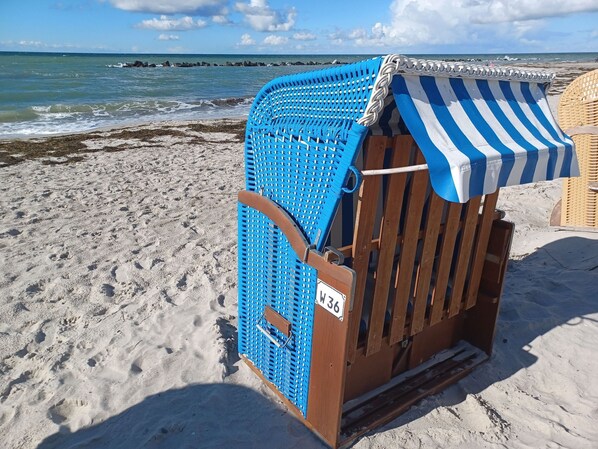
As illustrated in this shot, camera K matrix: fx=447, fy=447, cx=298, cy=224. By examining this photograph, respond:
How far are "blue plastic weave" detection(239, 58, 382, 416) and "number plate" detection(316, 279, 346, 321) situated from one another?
0.06m

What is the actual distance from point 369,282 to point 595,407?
66.3 inches

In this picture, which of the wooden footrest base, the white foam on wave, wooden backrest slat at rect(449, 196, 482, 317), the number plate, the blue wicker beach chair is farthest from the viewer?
the white foam on wave

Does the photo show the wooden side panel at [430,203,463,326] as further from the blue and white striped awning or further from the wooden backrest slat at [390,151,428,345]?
the blue and white striped awning

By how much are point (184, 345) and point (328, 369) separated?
5.06 ft

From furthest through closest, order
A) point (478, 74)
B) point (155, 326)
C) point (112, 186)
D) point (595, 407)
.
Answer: point (112, 186), point (155, 326), point (595, 407), point (478, 74)

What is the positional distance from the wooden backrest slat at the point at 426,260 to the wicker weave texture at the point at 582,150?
143 inches

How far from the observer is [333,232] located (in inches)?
108

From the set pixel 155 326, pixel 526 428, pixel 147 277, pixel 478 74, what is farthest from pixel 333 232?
pixel 147 277

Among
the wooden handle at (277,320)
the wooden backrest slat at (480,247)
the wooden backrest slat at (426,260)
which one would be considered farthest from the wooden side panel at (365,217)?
the wooden backrest slat at (480,247)

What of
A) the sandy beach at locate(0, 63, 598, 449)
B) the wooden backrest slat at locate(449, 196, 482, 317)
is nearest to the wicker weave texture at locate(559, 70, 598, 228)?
the sandy beach at locate(0, 63, 598, 449)

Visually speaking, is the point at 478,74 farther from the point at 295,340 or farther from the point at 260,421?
the point at 260,421

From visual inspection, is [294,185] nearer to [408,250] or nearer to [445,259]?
[408,250]

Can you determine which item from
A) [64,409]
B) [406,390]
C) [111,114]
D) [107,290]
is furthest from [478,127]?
[111,114]

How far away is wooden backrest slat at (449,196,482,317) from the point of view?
3.04 meters
